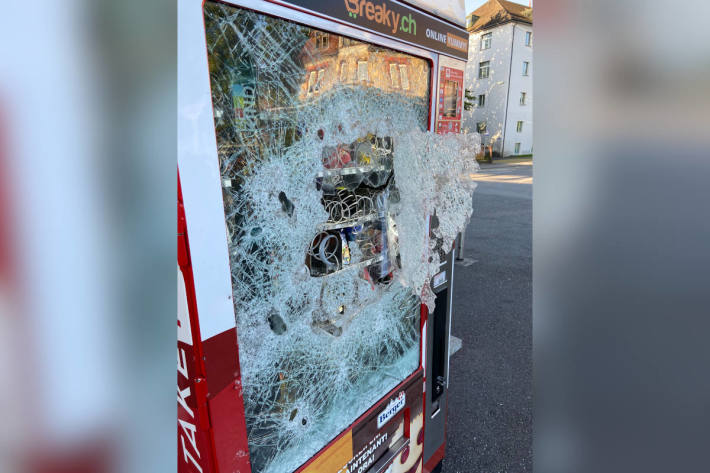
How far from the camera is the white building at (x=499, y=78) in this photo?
1634cm

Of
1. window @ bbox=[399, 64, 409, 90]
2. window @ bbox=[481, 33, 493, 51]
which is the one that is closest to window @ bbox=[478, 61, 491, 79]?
window @ bbox=[481, 33, 493, 51]

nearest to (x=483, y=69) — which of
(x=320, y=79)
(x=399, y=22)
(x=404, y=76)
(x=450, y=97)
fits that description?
(x=450, y=97)

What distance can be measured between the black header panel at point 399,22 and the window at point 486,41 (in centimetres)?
1781

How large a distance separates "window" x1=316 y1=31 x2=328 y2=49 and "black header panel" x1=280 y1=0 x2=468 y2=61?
0.20 ft

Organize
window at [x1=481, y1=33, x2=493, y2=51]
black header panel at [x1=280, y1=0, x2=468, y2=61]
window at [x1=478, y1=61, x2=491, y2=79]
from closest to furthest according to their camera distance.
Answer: black header panel at [x1=280, y1=0, x2=468, y2=61] → window at [x1=481, y1=33, x2=493, y2=51] → window at [x1=478, y1=61, x2=491, y2=79]

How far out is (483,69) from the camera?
1811 centimetres

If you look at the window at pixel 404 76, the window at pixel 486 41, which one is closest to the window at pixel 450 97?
the window at pixel 404 76

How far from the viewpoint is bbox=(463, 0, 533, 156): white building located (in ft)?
53.6

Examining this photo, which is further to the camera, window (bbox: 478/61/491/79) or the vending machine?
window (bbox: 478/61/491/79)

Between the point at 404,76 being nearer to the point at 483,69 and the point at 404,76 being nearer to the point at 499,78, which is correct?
the point at 499,78

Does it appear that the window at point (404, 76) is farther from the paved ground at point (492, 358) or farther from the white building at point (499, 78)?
the white building at point (499, 78)

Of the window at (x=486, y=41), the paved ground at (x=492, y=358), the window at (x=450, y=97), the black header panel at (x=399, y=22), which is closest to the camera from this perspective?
the black header panel at (x=399, y=22)

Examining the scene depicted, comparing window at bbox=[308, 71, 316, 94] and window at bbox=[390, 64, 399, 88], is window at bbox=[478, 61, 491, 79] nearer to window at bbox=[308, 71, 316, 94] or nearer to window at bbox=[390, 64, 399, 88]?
window at bbox=[390, 64, 399, 88]

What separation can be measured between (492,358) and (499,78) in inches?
648
